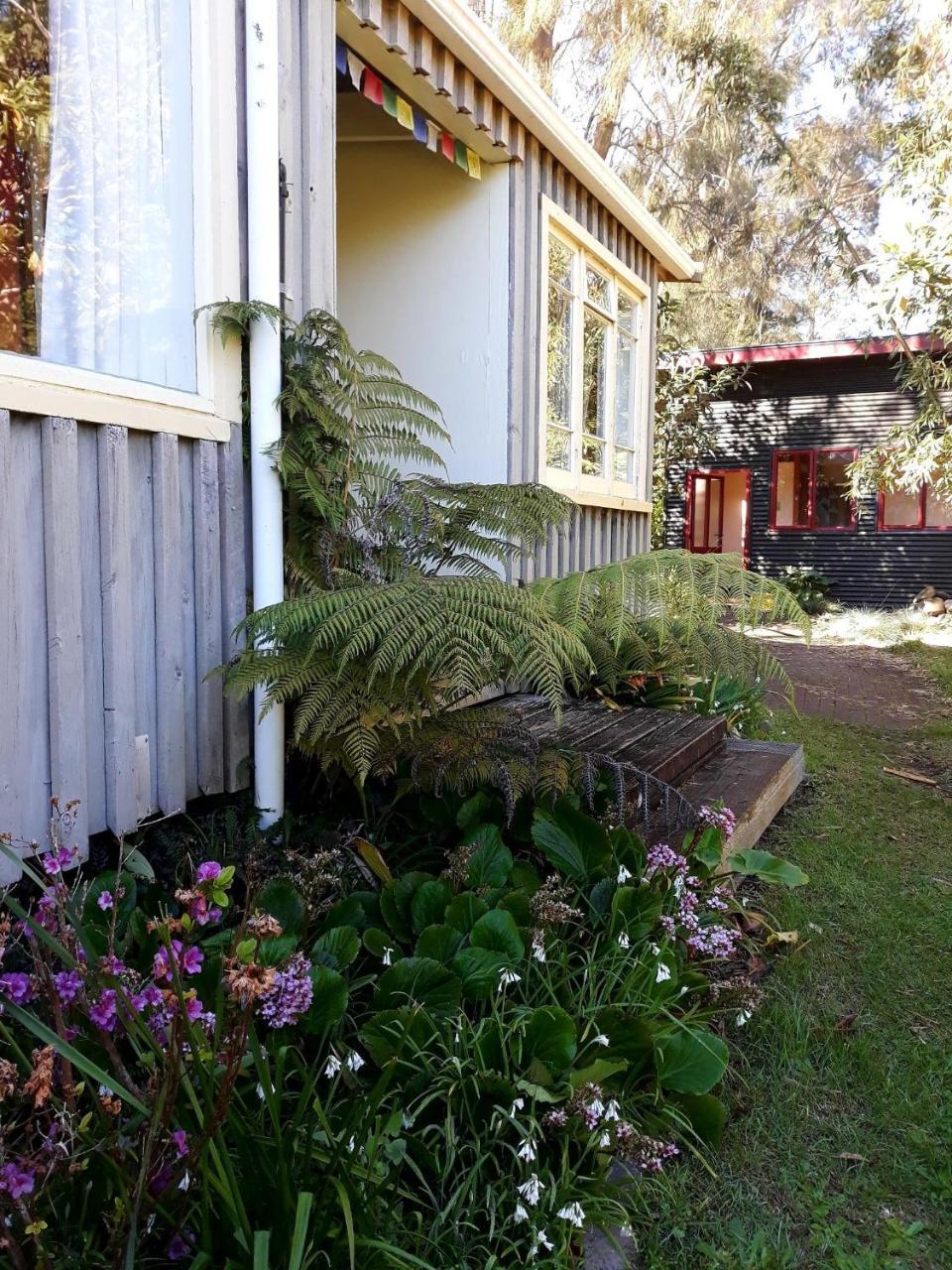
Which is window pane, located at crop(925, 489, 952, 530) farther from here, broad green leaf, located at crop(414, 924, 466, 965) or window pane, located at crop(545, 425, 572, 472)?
broad green leaf, located at crop(414, 924, 466, 965)

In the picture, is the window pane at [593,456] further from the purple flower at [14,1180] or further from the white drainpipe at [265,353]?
the purple flower at [14,1180]

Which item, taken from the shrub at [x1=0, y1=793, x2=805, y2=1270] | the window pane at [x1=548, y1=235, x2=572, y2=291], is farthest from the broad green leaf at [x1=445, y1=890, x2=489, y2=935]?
the window pane at [x1=548, y1=235, x2=572, y2=291]

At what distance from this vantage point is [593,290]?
5.54 metres

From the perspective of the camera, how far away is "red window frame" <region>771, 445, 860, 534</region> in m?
14.1

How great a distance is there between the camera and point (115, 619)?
2127 mm

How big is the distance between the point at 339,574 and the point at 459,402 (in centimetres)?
212

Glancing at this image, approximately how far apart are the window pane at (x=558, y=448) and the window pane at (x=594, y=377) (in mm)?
272

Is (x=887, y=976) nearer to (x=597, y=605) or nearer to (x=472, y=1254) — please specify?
(x=597, y=605)

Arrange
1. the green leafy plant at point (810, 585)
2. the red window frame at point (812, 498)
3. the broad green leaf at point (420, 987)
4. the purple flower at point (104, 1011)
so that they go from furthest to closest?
the red window frame at point (812, 498)
the green leafy plant at point (810, 585)
the broad green leaf at point (420, 987)
the purple flower at point (104, 1011)

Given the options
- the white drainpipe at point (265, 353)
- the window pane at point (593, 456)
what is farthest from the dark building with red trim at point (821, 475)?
the white drainpipe at point (265, 353)

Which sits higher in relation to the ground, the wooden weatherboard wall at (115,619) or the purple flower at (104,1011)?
the wooden weatherboard wall at (115,619)

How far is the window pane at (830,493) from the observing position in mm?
14398

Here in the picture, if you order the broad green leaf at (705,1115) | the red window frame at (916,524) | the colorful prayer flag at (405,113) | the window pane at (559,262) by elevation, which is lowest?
the broad green leaf at (705,1115)

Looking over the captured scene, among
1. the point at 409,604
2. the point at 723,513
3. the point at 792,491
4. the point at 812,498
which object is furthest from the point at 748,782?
the point at 723,513
